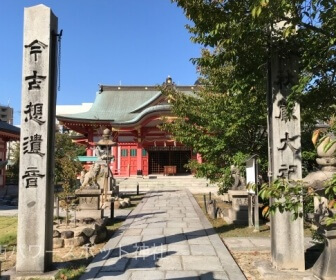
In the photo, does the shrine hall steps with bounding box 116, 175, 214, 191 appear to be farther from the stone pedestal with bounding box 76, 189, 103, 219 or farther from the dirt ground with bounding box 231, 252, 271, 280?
the dirt ground with bounding box 231, 252, 271, 280

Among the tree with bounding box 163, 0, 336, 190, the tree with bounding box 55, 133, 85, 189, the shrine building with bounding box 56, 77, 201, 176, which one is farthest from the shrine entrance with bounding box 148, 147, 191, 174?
the tree with bounding box 163, 0, 336, 190

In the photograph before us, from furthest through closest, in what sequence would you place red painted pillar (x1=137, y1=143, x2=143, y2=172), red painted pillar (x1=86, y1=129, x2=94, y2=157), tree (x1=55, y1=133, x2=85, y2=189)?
red painted pillar (x1=137, y1=143, x2=143, y2=172) → red painted pillar (x1=86, y1=129, x2=94, y2=157) → tree (x1=55, y1=133, x2=85, y2=189)

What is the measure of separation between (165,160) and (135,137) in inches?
153

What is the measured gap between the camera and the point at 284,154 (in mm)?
4750

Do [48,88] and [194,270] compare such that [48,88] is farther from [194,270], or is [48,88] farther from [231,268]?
[231,268]

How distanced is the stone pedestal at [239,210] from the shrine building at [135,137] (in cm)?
1629

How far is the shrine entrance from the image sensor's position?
29984 millimetres

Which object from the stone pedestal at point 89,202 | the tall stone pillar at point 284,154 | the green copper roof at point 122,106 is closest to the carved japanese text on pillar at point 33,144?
the tall stone pillar at point 284,154

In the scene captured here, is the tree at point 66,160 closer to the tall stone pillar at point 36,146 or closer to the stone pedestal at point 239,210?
the tall stone pillar at point 36,146

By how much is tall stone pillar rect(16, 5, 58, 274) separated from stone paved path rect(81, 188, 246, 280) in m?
0.88

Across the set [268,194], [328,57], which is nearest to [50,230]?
[268,194]

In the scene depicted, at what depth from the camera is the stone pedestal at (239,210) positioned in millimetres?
8806

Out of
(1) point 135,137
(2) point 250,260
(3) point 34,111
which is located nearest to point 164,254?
(2) point 250,260

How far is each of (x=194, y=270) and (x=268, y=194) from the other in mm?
2928
